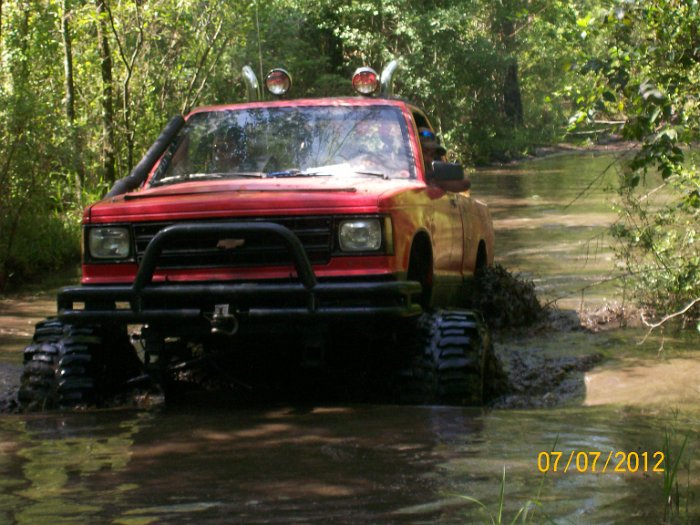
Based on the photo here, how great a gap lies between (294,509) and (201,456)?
1.08 meters

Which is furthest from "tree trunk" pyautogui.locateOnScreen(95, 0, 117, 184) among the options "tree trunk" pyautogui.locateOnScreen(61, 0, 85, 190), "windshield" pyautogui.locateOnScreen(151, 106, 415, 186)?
"windshield" pyautogui.locateOnScreen(151, 106, 415, 186)

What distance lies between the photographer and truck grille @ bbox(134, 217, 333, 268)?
610 centimetres

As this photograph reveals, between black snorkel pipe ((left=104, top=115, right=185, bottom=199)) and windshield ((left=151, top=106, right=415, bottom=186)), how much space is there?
0.06m

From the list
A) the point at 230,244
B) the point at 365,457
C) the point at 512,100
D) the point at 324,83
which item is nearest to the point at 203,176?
the point at 230,244

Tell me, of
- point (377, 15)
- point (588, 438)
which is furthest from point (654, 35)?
point (377, 15)

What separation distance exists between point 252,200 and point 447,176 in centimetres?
152

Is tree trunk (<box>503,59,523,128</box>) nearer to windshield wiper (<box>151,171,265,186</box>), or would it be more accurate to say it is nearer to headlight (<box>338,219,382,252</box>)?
windshield wiper (<box>151,171,265,186</box>)

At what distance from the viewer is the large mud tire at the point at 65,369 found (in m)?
6.47

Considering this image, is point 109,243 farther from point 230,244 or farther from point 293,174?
point 293,174

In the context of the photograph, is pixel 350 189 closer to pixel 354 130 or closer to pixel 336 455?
pixel 354 130

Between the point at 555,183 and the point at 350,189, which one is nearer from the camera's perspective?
the point at 350,189

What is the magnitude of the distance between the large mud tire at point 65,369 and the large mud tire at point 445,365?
1691 mm

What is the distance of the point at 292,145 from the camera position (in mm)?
7262

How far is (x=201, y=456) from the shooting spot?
5.12 metres
